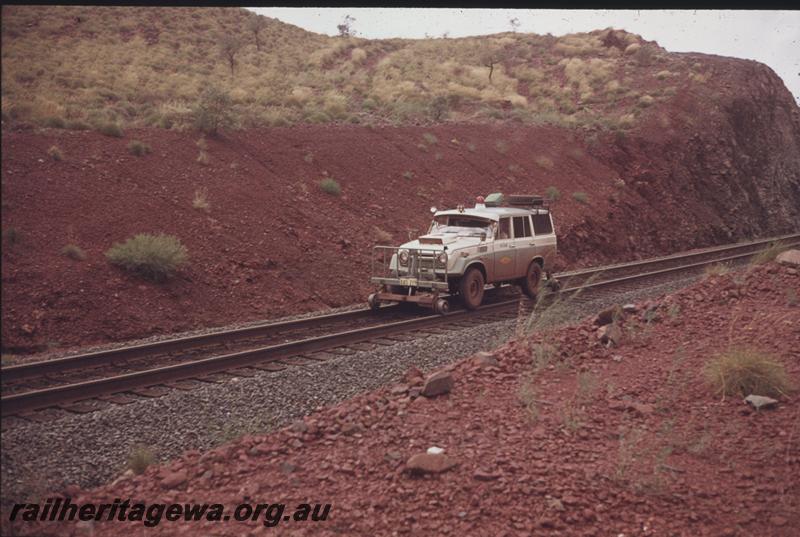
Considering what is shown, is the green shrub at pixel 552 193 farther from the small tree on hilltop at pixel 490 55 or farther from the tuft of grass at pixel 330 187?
the small tree on hilltop at pixel 490 55

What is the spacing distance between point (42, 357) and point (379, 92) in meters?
29.9

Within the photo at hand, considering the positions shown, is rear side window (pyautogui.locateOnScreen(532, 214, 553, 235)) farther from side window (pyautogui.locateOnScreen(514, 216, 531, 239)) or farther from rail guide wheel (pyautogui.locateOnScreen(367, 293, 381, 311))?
rail guide wheel (pyautogui.locateOnScreen(367, 293, 381, 311))

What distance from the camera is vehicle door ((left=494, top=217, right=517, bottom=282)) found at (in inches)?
491

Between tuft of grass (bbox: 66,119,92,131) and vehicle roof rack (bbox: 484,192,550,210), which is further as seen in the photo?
tuft of grass (bbox: 66,119,92,131)

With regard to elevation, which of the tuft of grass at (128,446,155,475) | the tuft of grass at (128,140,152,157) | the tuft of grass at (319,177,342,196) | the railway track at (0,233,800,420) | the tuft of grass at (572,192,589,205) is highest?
the tuft of grass at (128,140,152,157)

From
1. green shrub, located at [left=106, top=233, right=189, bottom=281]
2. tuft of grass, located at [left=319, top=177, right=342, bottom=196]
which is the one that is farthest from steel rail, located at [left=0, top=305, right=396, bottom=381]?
tuft of grass, located at [left=319, top=177, right=342, bottom=196]

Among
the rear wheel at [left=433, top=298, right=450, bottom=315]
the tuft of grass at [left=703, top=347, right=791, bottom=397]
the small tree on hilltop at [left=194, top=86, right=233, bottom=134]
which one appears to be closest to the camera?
the tuft of grass at [left=703, top=347, right=791, bottom=397]

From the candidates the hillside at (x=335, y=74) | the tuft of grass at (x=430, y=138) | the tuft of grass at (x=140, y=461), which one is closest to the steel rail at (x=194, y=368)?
the tuft of grass at (x=140, y=461)

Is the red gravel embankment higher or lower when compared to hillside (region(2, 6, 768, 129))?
lower

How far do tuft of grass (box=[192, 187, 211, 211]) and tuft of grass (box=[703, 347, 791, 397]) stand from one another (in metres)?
12.5

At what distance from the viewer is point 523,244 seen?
13.2 meters

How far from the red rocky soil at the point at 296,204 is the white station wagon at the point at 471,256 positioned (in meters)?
2.77

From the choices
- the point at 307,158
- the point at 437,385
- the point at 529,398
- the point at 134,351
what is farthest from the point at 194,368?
the point at 307,158

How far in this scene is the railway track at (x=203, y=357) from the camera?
690cm
